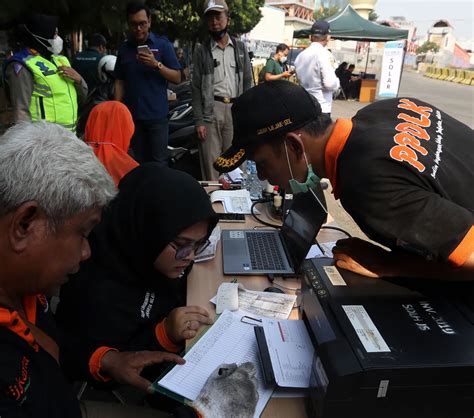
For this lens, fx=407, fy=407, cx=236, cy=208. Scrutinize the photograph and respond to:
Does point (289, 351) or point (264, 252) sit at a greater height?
point (289, 351)

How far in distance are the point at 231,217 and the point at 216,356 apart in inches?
45.8

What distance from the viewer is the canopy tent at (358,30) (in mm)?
10555

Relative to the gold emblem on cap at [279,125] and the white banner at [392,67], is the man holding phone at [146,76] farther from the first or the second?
the white banner at [392,67]

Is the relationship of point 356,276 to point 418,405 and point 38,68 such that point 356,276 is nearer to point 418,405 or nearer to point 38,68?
point 418,405

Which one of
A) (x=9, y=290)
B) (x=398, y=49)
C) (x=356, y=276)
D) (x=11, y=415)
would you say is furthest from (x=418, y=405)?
(x=398, y=49)

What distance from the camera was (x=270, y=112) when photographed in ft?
4.47

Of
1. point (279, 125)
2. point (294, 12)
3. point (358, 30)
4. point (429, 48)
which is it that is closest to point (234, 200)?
point (279, 125)

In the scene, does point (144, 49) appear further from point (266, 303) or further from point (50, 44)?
point (266, 303)

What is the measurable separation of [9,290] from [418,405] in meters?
0.97

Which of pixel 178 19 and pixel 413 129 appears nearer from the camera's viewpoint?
pixel 413 129

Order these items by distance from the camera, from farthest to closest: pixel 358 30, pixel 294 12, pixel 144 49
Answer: pixel 294 12 < pixel 358 30 < pixel 144 49

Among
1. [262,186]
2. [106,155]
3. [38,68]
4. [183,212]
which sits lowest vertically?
[262,186]

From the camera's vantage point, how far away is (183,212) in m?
1.44

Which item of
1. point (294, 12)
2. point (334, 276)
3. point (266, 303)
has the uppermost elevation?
point (294, 12)
